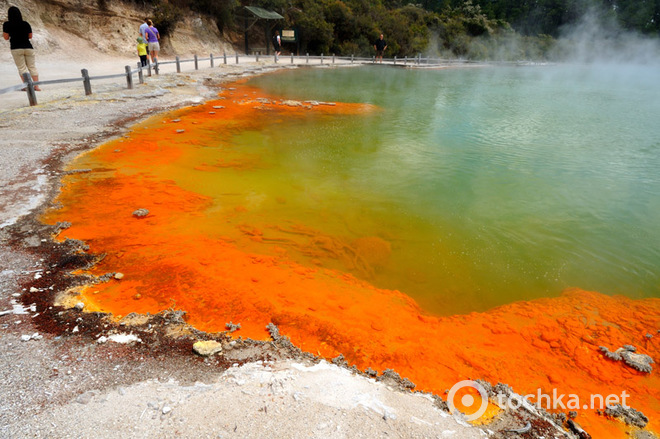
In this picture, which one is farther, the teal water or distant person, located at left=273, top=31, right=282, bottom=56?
distant person, located at left=273, top=31, right=282, bottom=56

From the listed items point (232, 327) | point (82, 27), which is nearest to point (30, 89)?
point (232, 327)

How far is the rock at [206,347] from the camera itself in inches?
107

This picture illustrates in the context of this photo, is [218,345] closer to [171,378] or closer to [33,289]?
[171,378]

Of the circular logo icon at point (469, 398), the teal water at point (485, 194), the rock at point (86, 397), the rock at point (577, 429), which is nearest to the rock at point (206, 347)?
the rock at point (86, 397)

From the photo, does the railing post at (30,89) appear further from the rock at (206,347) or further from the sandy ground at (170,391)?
the rock at (206,347)

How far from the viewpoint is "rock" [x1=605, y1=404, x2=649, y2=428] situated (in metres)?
2.61

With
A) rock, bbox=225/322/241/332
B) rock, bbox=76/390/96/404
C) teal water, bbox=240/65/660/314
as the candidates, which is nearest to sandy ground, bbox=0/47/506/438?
rock, bbox=76/390/96/404

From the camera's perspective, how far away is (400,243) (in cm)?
509

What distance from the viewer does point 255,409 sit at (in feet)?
7.43

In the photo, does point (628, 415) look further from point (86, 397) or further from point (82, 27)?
point (82, 27)

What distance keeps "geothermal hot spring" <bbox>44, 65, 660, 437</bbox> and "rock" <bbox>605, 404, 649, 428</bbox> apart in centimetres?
7

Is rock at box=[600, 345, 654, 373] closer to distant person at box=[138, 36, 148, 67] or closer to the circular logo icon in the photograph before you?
the circular logo icon

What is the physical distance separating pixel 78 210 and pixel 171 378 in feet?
11.9

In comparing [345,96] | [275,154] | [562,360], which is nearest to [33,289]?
[562,360]
